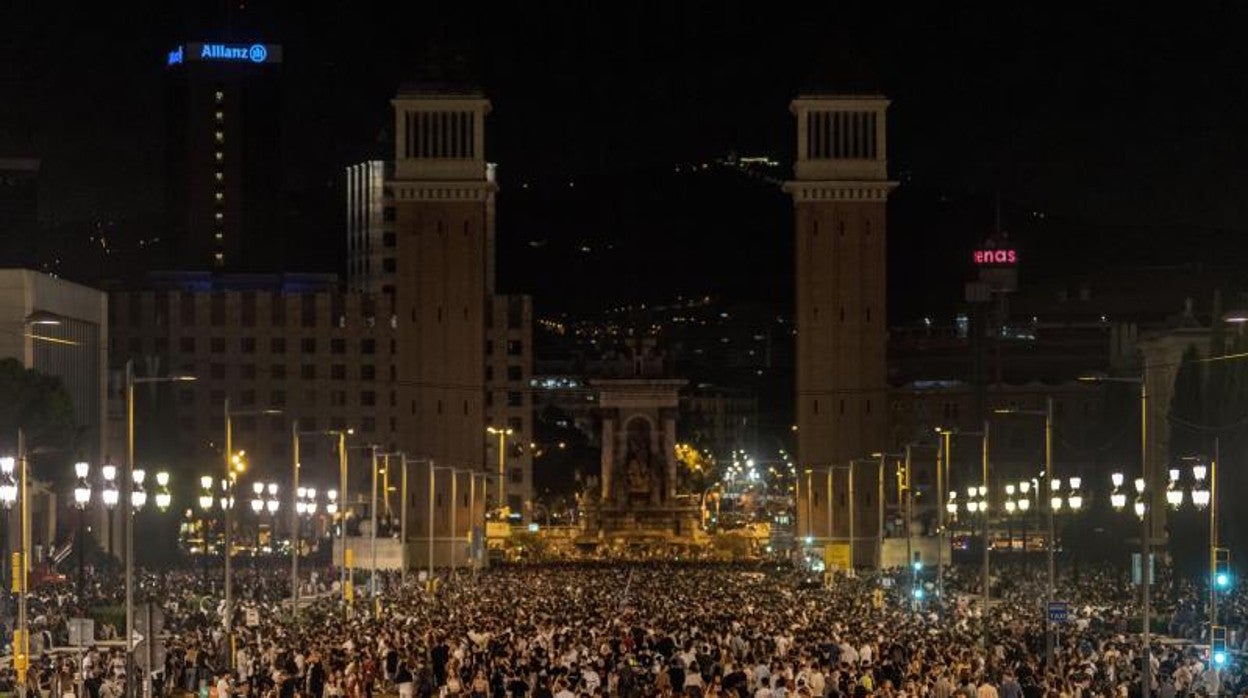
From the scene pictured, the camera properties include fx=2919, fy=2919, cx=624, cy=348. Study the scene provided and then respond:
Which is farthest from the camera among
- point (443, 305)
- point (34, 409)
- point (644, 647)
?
point (443, 305)

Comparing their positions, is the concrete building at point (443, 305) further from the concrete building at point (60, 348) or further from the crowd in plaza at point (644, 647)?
the crowd in plaza at point (644, 647)

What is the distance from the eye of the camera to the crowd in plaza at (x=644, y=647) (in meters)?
48.9

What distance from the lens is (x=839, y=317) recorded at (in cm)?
18475

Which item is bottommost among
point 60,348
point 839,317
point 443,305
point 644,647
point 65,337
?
point 644,647

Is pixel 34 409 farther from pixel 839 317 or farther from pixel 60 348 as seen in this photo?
pixel 839 317

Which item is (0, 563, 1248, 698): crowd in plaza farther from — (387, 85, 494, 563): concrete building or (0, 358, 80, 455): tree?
(387, 85, 494, 563): concrete building

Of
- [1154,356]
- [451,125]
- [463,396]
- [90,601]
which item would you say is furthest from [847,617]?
→ [451,125]

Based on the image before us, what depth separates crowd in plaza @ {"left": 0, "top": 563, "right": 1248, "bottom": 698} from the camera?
1927 inches

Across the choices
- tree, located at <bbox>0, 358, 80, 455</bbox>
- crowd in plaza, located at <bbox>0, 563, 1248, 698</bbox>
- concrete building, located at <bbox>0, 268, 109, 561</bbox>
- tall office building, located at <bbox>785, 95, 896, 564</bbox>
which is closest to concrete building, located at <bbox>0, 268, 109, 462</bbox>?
concrete building, located at <bbox>0, 268, 109, 561</bbox>

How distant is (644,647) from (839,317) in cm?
12670

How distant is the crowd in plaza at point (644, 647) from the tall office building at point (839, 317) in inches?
3086

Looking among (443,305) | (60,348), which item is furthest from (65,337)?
(443,305)

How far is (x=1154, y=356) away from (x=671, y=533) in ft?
136

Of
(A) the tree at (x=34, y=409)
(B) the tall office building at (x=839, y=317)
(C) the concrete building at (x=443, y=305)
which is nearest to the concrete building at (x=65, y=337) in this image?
(A) the tree at (x=34, y=409)
